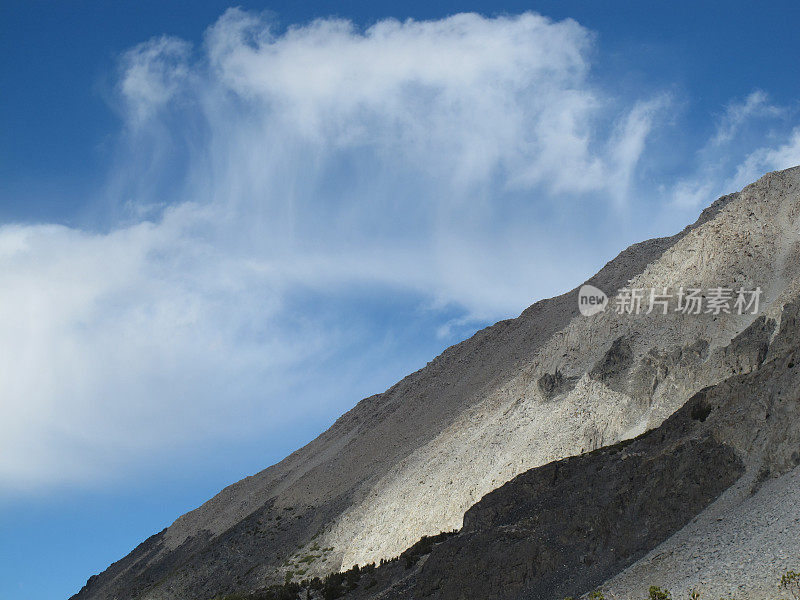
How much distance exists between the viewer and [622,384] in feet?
134

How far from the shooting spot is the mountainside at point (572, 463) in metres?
24.0

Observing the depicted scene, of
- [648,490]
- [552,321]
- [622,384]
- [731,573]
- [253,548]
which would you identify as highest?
[552,321]

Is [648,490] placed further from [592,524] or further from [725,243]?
[725,243]

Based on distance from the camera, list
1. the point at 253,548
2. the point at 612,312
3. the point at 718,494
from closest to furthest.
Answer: the point at 718,494
the point at 612,312
the point at 253,548

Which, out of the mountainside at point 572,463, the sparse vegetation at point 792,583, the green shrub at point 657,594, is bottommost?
the sparse vegetation at point 792,583

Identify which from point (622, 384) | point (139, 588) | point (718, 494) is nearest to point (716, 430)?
point (718, 494)

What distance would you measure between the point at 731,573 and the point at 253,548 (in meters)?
42.4

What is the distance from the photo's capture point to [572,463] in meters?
31.6
